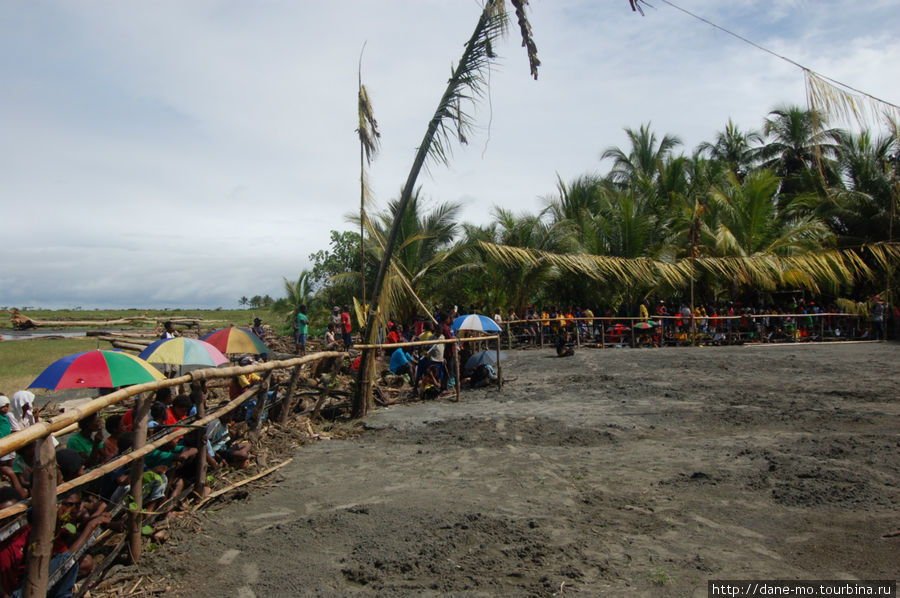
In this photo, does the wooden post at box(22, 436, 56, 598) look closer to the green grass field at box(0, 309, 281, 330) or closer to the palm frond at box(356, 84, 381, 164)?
the palm frond at box(356, 84, 381, 164)

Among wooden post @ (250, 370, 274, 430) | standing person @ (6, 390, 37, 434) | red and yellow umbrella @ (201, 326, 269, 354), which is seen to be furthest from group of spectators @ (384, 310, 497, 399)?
standing person @ (6, 390, 37, 434)

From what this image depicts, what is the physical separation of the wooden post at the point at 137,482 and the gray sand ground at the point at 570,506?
0.15 metres

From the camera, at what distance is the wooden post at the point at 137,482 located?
Answer: 4316mm

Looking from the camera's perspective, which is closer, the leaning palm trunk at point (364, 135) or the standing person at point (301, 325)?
the leaning palm trunk at point (364, 135)

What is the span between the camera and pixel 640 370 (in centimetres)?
1373

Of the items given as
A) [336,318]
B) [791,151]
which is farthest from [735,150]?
[336,318]

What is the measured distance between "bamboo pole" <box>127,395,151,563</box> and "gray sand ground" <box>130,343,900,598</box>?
0.50 feet

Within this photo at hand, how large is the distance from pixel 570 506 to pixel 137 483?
3384 millimetres

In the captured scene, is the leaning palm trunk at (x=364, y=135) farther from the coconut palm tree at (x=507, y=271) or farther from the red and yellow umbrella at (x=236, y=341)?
the coconut palm tree at (x=507, y=271)

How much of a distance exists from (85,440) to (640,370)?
11.1 m

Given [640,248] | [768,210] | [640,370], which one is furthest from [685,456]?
[768,210]

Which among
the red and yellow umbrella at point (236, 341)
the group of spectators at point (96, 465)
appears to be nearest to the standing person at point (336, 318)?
the red and yellow umbrella at point (236, 341)

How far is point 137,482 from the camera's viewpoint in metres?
4.43

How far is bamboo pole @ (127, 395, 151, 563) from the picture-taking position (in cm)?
432
